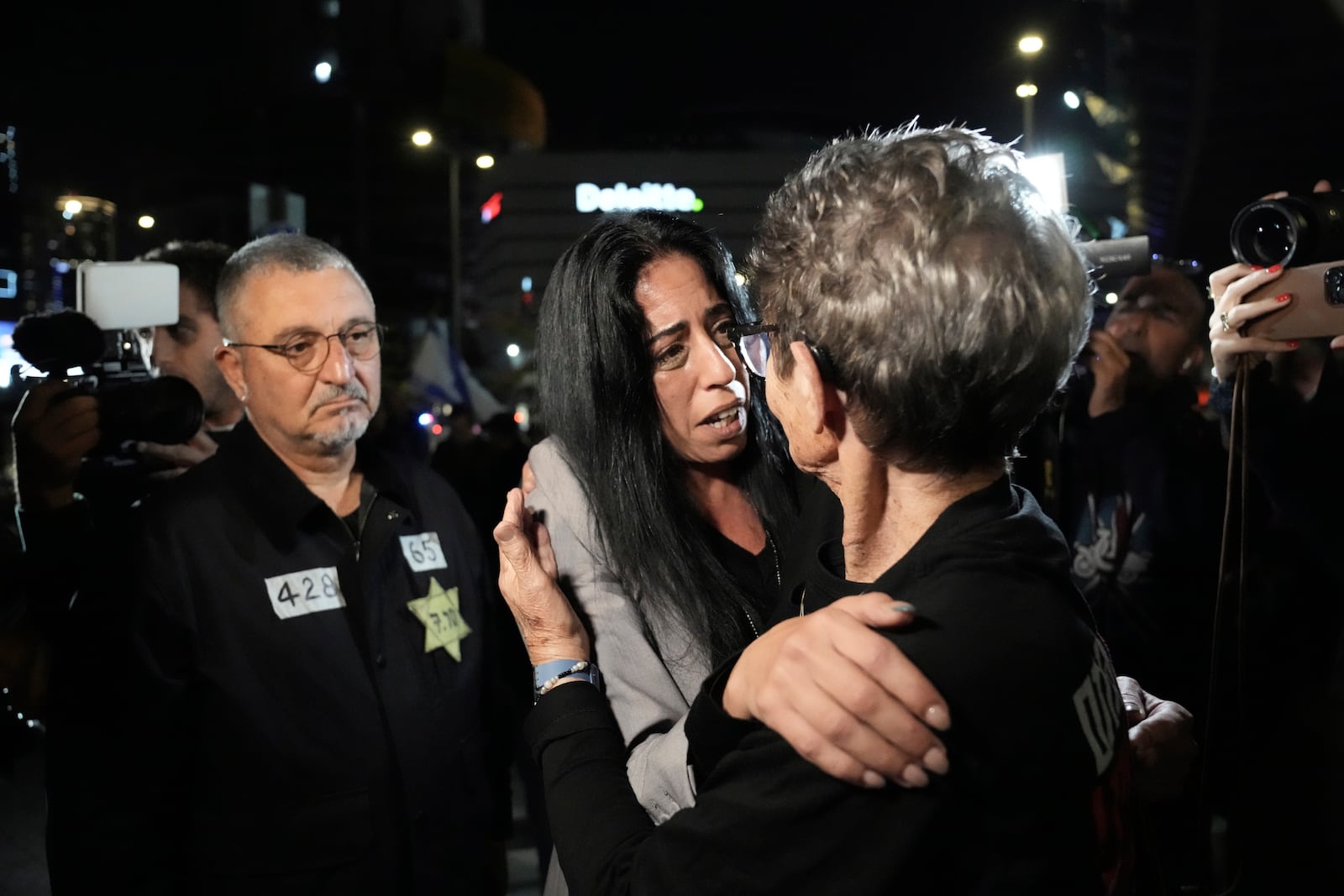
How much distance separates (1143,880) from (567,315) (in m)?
1.50

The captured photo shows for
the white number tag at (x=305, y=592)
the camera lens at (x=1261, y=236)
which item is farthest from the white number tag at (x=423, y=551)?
the camera lens at (x=1261, y=236)

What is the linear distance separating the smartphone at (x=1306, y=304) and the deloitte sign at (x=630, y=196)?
126 feet

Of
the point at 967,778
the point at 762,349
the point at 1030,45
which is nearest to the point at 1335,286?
the point at 762,349

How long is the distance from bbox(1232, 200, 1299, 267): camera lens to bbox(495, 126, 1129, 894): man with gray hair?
1.12 metres

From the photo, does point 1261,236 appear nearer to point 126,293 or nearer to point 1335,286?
point 1335,286

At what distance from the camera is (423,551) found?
103 inches

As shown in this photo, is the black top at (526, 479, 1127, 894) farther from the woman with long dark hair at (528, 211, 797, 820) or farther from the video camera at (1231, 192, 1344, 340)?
the video camera at (1231, 192, 1344, 340)

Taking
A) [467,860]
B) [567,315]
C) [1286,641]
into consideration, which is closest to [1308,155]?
[1286,641]

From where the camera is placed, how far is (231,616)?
227cm

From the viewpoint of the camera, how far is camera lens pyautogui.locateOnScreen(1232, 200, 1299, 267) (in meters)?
2.04

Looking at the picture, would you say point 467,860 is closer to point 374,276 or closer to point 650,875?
point 650,875

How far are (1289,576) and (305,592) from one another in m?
3.64

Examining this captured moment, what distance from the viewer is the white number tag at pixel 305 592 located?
2.32 metres

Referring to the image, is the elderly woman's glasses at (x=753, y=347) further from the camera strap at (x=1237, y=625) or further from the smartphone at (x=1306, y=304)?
the smartphone at (x=1306, y=304)
